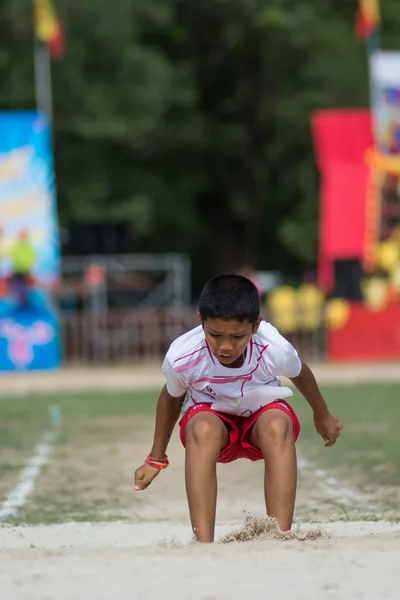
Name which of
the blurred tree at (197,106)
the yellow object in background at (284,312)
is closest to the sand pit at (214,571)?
the yellow object in background at (284,312)

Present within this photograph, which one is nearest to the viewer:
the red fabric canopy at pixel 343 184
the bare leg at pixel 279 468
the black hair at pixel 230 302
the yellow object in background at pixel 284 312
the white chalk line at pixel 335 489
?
the black hair at pixel 230 302

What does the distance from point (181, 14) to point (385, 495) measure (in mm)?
30260

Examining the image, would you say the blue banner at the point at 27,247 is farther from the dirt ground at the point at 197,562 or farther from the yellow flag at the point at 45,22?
the dirt ground at the point at 197,562

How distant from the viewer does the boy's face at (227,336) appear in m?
5.04

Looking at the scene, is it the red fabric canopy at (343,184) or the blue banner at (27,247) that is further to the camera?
the red fabric canopy at (343,184)

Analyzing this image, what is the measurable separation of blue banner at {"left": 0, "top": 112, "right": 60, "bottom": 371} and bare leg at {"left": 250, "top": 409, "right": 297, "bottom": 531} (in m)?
18.3

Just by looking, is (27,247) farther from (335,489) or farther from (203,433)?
(203,433)

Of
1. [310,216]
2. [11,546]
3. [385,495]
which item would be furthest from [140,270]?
[11,546]

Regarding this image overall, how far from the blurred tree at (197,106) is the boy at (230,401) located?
90.4 feet

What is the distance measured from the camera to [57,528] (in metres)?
6.41

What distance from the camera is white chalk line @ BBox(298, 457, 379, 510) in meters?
7.58

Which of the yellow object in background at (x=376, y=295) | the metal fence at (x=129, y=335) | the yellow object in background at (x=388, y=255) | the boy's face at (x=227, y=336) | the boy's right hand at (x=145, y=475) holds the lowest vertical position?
the metal fence at (x=129, y=335)

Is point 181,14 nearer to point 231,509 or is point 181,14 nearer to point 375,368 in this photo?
point 375,368

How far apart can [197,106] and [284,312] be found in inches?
557
